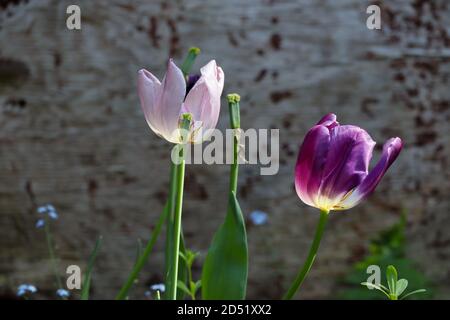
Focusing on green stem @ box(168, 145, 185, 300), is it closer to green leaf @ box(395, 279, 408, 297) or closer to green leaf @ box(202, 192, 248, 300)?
green leaf @ box(202, 192, 248, 300)

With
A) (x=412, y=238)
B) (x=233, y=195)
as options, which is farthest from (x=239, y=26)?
(x=233, y=195)

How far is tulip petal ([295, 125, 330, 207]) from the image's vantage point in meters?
0.87

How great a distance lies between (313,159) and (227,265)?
0.17m

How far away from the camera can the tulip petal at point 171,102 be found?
92cm

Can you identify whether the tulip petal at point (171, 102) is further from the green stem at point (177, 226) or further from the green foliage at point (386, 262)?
the green foliage at point (386, 262)

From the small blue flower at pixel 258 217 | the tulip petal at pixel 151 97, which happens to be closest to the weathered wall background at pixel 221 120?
the small blue flower at pixel 258 217

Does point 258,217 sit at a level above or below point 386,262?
above

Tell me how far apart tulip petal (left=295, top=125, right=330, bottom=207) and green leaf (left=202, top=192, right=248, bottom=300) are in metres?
0.10

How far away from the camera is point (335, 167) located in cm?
87

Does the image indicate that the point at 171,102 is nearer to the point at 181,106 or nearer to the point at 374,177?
the point at 181,106

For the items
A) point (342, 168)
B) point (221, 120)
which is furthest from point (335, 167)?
point (221, 120)

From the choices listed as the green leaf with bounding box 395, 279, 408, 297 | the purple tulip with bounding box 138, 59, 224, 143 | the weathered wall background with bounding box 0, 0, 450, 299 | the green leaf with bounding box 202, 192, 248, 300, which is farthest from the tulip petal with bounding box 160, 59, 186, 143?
the weathered wall background with bounding box 0, 0, 450, 299
